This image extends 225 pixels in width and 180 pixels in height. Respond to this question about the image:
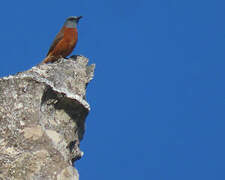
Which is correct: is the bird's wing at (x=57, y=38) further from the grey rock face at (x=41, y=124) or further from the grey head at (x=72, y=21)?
the grey rock face at (x=41, y=124)

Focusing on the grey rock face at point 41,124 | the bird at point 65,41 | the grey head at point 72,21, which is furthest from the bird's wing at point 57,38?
the grey rock face at point 41,124

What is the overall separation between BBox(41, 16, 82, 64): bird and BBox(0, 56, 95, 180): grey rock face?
531 cm

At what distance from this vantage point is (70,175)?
26.5 feet

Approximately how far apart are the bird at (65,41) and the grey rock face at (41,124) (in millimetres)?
5306

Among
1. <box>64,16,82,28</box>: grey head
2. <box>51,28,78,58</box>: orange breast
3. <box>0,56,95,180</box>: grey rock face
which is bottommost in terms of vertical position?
<box>0,56,95,180</box>: grey rock face

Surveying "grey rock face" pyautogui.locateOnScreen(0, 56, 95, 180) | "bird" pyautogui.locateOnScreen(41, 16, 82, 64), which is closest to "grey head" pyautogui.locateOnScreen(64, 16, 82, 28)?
"bird" pyautogui.locateOnScreen(41, 16, 82, 64)

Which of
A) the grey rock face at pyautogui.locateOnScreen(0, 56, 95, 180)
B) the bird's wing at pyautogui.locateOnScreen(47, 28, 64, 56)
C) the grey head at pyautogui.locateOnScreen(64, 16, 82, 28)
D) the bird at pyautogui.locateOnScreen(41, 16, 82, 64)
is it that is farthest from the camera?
the grey head at pyautogui.locateOnScreen(64, 16, 82, 28)

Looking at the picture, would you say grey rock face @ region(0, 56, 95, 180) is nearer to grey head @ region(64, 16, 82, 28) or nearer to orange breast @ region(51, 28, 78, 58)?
orange breast @ region(51, 28, 78, 58)

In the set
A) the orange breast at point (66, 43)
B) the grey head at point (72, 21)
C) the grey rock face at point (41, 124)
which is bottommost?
the grey rock face at point (41, 124)

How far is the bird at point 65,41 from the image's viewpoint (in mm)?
14727

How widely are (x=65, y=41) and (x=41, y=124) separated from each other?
6.97 m

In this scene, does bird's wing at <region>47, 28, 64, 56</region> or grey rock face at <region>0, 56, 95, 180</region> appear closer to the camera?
grey rock face at <region>0, 56, 95, 180</region>

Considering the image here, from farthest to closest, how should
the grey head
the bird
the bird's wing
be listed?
the grey head, the bird's wing, the bird

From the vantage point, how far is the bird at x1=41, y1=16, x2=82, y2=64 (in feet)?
48.3
